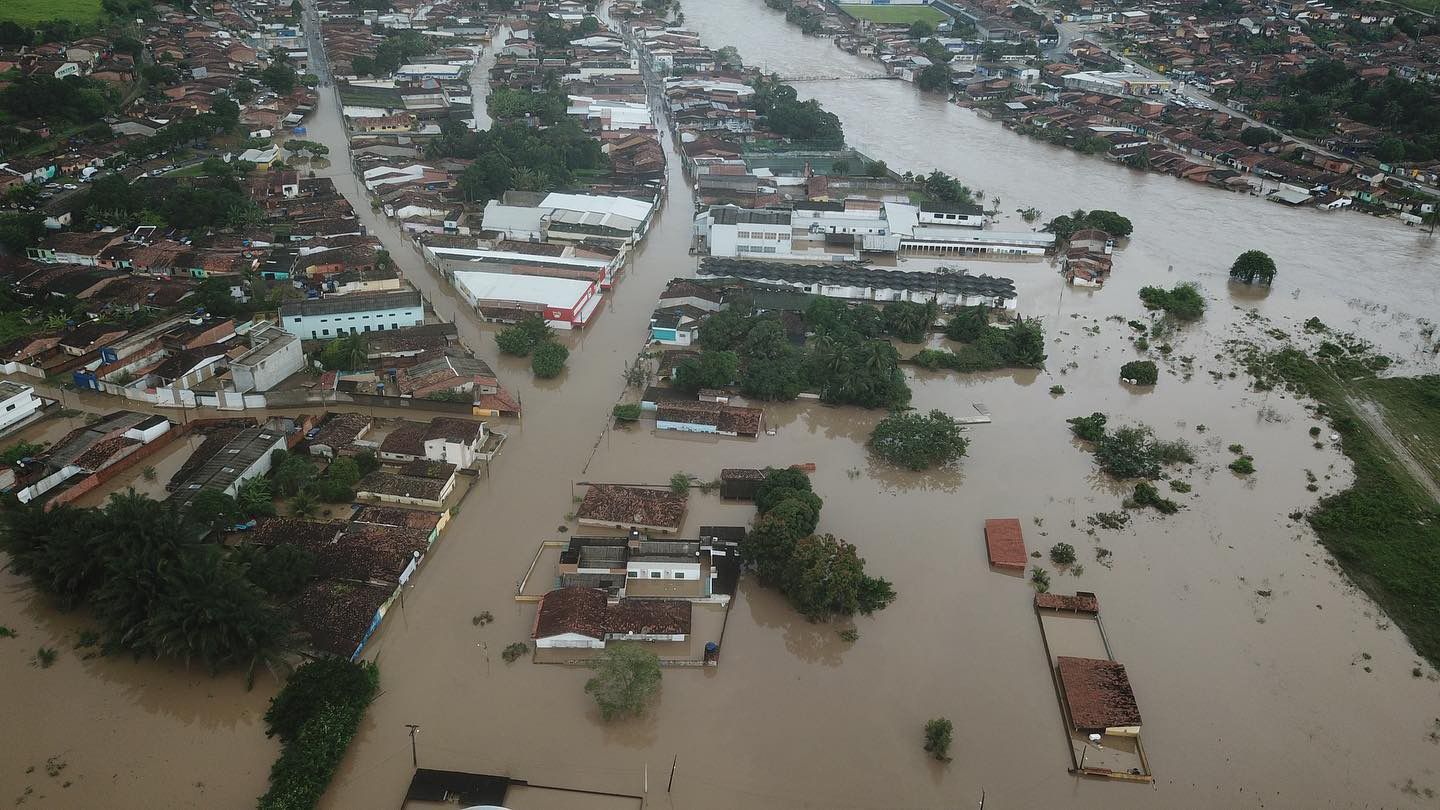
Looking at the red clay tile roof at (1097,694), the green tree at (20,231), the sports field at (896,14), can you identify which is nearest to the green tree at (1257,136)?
the sports field at (896,14)

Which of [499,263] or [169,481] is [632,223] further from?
[169,481]

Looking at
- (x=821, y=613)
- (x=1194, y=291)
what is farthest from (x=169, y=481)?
(x=1194, y=291)

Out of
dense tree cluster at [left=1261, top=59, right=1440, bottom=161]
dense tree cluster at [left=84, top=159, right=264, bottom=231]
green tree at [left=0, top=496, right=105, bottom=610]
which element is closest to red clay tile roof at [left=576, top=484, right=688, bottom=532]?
green tree at [left=0, top=496, right=105, bottom=610]

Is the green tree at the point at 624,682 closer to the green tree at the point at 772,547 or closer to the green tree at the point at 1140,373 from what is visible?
the green tree at the point at 772,547

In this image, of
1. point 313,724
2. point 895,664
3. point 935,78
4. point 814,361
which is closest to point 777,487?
point 895,664

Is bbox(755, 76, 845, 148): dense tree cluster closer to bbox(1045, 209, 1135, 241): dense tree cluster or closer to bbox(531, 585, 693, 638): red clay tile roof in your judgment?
bbox(1045, 209, 1135, 241): dense tree cluster

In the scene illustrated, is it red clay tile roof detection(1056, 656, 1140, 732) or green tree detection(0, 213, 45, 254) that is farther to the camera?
green tree detection(0, 213, 45, 254)
